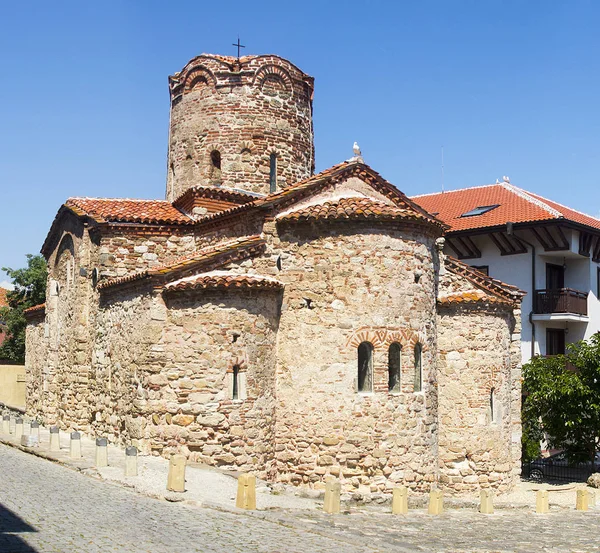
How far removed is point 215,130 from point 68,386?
25.0 feet

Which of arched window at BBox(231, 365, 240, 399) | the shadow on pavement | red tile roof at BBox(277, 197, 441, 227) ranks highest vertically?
red tile roof at BBox(277, 197, 441, 227)

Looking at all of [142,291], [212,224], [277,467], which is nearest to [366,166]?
[212,224]

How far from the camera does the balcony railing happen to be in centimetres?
2459

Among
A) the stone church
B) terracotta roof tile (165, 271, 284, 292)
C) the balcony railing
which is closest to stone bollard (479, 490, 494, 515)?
the stone church

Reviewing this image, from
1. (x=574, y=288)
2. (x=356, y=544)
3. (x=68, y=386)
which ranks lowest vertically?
(x=356, y=544)

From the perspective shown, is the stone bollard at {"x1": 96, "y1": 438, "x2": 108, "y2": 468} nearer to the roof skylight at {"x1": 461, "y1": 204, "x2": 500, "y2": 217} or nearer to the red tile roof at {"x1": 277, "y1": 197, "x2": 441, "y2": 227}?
the red tile roof at {"x1": 277, "y1": 197, "x2": 441, "y2": 227}

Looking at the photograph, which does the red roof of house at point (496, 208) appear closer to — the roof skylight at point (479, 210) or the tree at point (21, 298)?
the roof skylight at point (479, 210)

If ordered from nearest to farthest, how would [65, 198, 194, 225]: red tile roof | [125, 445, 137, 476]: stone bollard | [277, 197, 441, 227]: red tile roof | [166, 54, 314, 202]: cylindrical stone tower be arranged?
[125, 445, 137, 476]: stone bollard, [277, 197, 441, 227]: red tile roof, [65, 198, 194, 225]: red tile roof, [166, 54, 314, 202]: cylindrical stone tower

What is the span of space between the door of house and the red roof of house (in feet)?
12.8

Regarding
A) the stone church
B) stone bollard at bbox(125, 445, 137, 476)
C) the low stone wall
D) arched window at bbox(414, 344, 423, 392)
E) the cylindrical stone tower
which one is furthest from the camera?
the low stone wall

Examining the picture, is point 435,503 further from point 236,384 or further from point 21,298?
point 21,298

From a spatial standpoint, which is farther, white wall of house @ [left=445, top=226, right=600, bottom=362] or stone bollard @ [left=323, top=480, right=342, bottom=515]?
white wall of house @ [left=445, top=226, right=600, bottom=362]

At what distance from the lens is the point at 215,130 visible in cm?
1934

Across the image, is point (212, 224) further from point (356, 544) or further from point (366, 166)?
point (356, 544)
